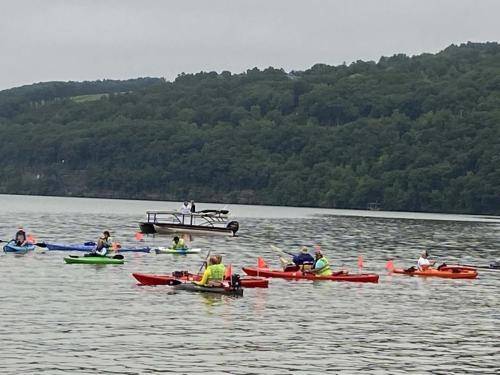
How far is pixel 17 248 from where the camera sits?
7375 centimetres

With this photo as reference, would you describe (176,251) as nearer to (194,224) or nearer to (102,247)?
(102,247)

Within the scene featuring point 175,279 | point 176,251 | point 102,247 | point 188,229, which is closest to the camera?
point 175,279

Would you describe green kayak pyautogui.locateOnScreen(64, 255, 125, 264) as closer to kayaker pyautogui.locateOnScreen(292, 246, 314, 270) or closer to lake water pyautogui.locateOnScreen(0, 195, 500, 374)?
lake water pyautogui.locateOnScreen(0, 195, 500, 374)

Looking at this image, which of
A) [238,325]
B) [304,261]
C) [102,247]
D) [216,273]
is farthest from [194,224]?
[238,325]

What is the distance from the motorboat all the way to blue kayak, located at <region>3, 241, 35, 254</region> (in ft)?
126

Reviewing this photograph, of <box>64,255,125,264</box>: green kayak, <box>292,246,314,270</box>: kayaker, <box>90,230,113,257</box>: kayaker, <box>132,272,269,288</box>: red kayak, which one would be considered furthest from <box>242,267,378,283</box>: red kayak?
<box>90,230,113,257</box>: kayaker

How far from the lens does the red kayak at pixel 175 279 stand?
170 feet

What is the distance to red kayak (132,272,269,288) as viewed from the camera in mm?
51909

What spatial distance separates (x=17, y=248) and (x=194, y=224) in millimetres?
44832

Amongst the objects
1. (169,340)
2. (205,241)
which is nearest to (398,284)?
(169,340)

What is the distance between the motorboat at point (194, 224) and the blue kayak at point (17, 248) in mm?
38349

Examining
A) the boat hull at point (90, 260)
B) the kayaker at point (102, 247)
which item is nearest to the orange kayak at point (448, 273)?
the boat hull at point (90, 260)

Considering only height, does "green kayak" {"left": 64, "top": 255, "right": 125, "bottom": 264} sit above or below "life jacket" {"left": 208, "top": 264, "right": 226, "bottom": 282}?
below

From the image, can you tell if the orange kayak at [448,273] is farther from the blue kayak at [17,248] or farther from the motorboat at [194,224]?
the motorboat at [194,224]
